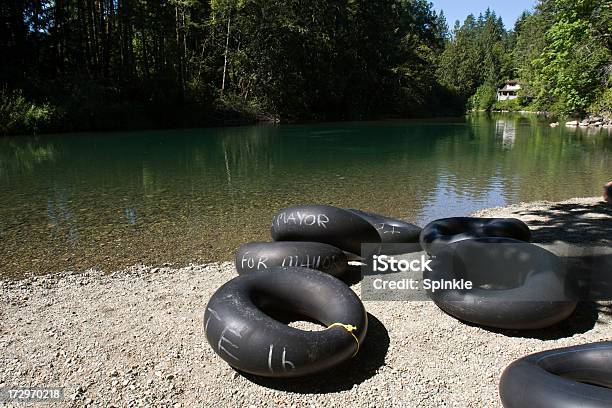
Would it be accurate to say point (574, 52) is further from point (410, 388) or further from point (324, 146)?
point (410, 388)

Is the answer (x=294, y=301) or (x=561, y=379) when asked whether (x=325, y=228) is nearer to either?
(x=294, y=301)

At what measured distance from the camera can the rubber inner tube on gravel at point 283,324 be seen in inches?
130

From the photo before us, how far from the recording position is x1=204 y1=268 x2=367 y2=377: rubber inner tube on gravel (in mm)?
3312

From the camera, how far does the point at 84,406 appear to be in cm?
318

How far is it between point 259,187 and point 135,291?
24.3 feet

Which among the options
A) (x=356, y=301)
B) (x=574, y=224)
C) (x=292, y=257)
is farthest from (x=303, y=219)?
(x=574, y=224)

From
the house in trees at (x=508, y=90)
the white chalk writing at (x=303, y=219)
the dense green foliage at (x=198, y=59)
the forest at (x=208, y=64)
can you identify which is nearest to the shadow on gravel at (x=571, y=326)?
the white chalk writing at (x=303, y=219)

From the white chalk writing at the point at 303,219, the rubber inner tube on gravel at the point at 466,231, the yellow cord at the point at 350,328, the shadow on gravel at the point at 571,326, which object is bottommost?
the shadow on gravel at the point at 571,326

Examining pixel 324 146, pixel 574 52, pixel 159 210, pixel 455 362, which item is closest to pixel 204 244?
pixel 159 210

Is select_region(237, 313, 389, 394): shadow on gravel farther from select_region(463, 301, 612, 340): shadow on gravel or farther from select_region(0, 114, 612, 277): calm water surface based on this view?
select_region(0, 114, 612, 277): calm water surface

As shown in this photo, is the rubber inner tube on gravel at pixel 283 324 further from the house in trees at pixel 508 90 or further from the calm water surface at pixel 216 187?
the house in trees at pixel 508 90

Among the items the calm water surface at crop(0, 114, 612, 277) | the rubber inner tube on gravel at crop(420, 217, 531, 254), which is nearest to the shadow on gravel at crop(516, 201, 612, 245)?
the rubber inner tube on gravel at crop(420, 217, 531, 254)

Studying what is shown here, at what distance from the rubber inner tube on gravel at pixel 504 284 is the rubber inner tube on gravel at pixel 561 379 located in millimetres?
726

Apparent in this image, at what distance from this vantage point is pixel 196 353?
12.6ft
